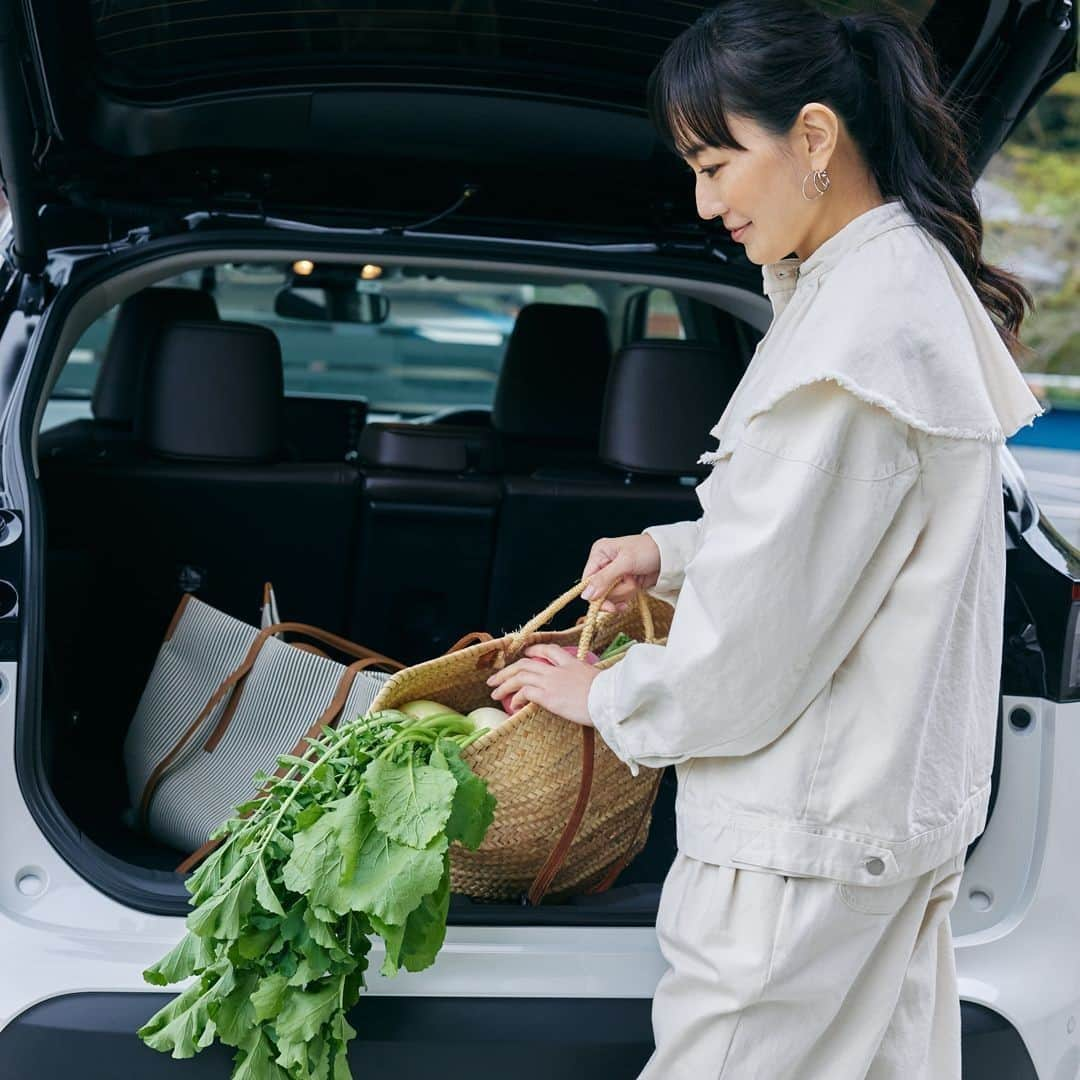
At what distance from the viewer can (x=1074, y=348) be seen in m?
14.6

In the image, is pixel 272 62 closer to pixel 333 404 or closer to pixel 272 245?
pixel 272 245

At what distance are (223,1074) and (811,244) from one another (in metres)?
1.09

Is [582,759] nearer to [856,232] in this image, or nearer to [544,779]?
[544,779]

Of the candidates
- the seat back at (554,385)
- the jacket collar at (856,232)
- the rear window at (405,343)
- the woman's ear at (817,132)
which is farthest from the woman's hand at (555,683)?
the rear window at (405,343)

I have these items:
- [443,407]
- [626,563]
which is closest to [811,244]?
[626,563]

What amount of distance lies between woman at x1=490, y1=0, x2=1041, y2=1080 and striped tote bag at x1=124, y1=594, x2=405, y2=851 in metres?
0.79

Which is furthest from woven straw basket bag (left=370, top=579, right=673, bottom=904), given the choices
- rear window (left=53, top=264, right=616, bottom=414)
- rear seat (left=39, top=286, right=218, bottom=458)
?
rear window (left=53, top=264, right=616, bottom=414)

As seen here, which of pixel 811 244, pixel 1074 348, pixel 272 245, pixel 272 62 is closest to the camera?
pixel 811 244

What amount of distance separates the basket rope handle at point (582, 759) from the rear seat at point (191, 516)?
0.99 meters

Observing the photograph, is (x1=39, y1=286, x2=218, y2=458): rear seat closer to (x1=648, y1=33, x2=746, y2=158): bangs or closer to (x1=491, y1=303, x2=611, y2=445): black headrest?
(x1=491, y1=303, x2=611, y2=445): black headrest

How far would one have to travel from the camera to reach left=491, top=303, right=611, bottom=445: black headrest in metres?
3.80

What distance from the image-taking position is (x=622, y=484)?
270 cm

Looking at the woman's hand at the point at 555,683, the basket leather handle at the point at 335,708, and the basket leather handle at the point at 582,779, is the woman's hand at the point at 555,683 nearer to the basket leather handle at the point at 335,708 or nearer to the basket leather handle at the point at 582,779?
the basket leather handle at the point at 582,779

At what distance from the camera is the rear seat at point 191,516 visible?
8.33 ft
